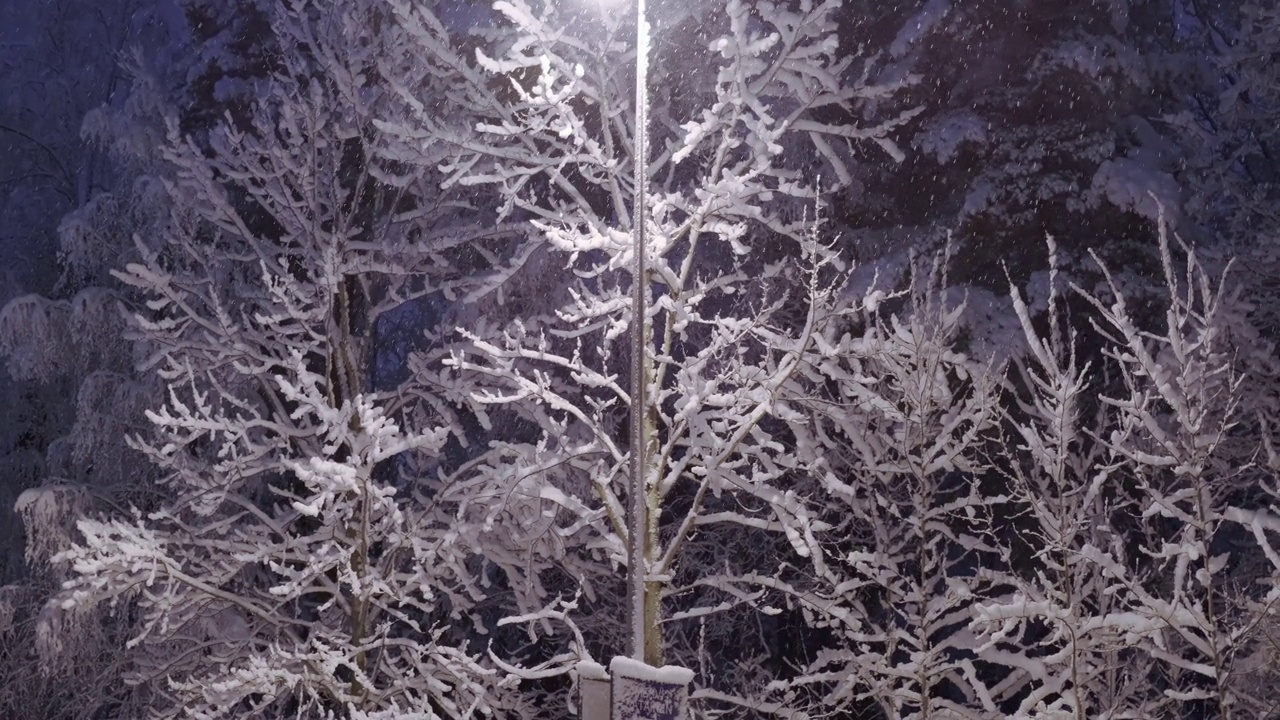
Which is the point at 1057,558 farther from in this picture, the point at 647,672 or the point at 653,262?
the point at 647,672

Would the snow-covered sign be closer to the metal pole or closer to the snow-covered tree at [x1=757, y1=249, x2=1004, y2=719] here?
the metal pole

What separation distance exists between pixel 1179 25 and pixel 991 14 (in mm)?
6083

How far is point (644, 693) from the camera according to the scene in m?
7.46

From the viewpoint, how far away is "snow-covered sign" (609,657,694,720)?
7441mm

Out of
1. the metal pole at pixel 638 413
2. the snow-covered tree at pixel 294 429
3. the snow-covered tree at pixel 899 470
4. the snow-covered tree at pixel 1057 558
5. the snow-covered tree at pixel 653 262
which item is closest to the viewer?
the snow-covered tree at pixel 1057 558

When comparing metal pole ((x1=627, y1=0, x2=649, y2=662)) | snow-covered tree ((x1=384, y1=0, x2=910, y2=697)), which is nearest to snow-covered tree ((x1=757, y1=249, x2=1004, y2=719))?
snow-covered tree ((x1=384, y1=0, x2=910, y2=697))

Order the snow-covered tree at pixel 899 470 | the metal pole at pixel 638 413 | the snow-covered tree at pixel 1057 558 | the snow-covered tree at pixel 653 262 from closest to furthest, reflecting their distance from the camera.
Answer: the snow-covered tree at pixel 1057 558 → the metal pole at pixel 638 413 → the snow-covered tree at pixel 653 262 → the snow-covered tree at pixel 899 470

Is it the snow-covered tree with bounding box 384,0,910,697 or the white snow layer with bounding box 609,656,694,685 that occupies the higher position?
the snow-covered tree with bounding box 384,0,910,697

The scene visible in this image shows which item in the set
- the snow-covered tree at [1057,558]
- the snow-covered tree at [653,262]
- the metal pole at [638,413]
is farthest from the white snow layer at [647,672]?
the snow-covered tree at [1057,558]

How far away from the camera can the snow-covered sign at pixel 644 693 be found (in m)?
7.44

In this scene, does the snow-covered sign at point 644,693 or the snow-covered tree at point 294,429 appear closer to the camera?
the snow-covered sign at point 644,693

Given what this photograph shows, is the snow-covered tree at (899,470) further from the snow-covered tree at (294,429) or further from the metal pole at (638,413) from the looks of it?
the snow-covered tree at (294,429)

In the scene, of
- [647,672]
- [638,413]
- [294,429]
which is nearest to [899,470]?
[638,413]

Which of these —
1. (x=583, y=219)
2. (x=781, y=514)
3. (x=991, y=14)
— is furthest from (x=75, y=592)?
(x=991, y=14)
